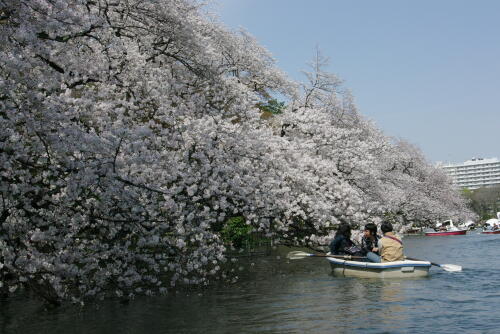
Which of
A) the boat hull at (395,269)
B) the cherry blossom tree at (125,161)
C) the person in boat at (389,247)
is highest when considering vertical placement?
the cherry blossom tree at (125,161)

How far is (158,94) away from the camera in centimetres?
1388

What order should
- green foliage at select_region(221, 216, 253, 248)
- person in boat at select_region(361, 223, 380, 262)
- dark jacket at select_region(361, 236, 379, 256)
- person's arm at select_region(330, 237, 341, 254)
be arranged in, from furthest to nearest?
green foliage at select_region(221, 216, 253, 248)
person's arm at select_region(330, 237, 341, 254)
dark jacket at select_region(361, 236, 379, 256)
person in boat at select_region(361, 223, 380, 262)

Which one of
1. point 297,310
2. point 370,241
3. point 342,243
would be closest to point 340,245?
point 342,243

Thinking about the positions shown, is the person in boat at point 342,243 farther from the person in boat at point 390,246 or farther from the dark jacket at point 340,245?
the person in boat at point 390,246

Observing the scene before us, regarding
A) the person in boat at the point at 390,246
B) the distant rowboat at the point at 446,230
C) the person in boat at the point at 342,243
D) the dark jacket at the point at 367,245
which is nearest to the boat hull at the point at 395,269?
the person in boat at the point at 390,246

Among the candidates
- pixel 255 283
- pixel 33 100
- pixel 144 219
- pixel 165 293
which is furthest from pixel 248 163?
pixel 33 100

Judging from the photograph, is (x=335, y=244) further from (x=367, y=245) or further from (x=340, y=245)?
(x=367, y=245)

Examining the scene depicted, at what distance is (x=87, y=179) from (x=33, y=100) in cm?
155

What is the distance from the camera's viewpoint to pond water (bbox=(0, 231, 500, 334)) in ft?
32.7

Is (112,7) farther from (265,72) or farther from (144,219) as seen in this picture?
(265,72)

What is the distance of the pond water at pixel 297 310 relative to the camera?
32.7 ft

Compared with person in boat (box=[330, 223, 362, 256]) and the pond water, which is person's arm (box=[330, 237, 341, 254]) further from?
the pond water

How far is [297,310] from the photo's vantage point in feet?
38.0

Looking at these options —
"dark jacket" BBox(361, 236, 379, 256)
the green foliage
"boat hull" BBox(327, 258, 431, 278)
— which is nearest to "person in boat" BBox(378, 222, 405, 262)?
"boat hull" BBox(327, 258, 431, 278)
